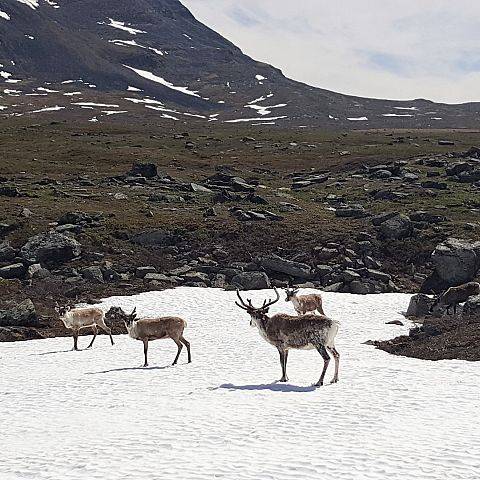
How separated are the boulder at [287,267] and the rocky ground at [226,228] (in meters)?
0.08

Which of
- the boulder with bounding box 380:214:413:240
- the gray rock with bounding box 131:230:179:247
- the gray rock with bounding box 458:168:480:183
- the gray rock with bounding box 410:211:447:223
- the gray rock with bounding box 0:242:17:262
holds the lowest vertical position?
the gray rock with bounding box 0:242:17:262

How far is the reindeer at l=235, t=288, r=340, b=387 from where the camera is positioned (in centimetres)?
1908

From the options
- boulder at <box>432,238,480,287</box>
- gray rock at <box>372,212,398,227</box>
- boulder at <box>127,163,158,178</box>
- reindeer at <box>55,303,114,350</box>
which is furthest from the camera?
boulder at <box>127,163,158,178</box>

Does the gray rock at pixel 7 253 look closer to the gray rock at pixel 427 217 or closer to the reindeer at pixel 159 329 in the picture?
the reindeer at pixel 159 329

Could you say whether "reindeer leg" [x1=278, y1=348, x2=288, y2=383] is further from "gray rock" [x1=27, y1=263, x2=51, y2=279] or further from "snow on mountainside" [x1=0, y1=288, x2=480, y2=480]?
"gray rock" [x1=27, y1=263, x2=51, y2=279]

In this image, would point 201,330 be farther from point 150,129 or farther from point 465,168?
point 150,129

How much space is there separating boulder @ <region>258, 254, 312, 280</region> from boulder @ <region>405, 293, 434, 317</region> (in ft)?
30.1

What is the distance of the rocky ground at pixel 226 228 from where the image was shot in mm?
39406

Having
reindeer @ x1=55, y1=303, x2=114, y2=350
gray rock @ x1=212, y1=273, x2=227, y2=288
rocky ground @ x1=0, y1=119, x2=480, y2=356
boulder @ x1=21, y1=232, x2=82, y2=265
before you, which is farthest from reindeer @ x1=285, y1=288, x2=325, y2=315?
boulder @ x1=21, y1=232, x2=82, y2=265

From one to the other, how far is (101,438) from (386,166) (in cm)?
7594

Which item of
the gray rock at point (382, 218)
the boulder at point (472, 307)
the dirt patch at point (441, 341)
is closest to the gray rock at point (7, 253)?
the dirt patch at point (441, 341)

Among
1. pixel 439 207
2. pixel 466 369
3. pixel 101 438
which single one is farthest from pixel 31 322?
pixel 439 207

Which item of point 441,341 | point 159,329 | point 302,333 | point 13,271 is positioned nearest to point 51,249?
point 13,271

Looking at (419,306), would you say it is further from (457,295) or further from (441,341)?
(441,341)
